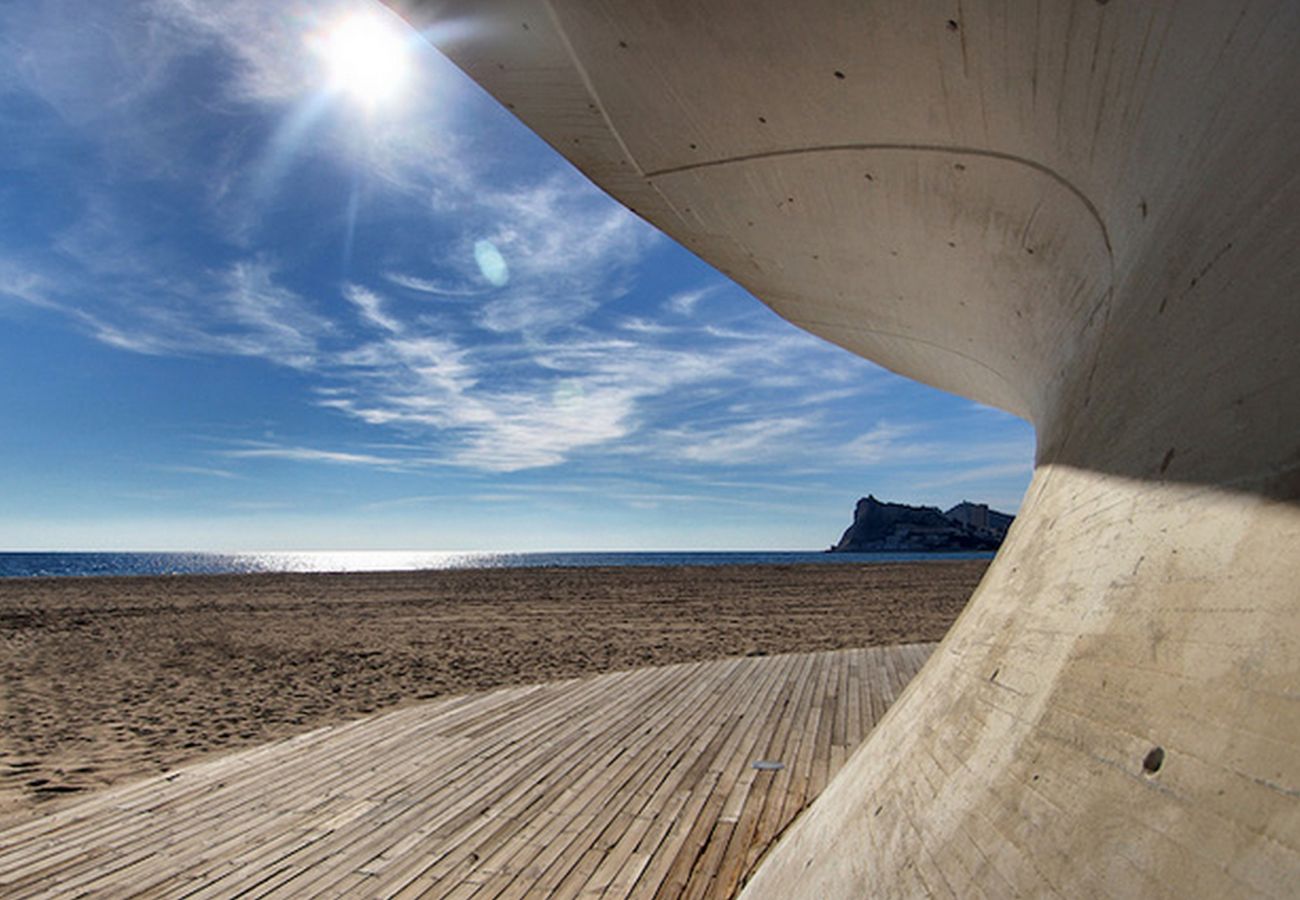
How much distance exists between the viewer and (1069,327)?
3369 mm

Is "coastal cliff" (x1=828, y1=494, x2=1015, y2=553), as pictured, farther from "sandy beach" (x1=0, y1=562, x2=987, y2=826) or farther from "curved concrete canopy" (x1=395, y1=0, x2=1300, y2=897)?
"curved concrete canopy" (x1=395, y1=0, x2=1300, y2=897)

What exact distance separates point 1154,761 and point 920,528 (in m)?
161

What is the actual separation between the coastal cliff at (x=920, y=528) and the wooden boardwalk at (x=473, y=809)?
14695cm

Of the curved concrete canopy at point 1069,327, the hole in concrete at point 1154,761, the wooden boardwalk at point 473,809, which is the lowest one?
the wooden boardwalk at point 473,809

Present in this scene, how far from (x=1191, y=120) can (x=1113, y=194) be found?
25.8 inches

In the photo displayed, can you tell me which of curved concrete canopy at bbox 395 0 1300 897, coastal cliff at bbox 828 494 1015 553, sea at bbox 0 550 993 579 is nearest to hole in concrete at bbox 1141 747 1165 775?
curved concrete canopy at bbox 395 0 1300 897

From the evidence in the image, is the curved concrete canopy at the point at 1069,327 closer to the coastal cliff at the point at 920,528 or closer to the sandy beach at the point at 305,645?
the sandy beach at the point at 305,645

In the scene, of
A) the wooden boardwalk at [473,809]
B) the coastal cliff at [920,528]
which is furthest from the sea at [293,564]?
the wooden boardwalk at [473,809]

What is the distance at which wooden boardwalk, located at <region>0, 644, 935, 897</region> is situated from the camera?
378cm

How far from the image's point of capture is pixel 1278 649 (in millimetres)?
1176

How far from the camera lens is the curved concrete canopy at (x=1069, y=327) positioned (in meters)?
1.30

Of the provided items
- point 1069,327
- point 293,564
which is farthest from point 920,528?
point 1069,327

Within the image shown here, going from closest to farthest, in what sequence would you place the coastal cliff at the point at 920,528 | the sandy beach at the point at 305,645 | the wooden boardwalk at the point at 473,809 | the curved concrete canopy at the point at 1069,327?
1. the curved concrete canopy at the point at 1069,327
2. the wooden boardwalk at the point at 473,809
3. the sandy beach at the point at 305,645
4. the coastal cliff at the point at 920,528

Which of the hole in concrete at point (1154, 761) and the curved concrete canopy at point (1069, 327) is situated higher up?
the curved concrete canopy at point (1069, 327)
